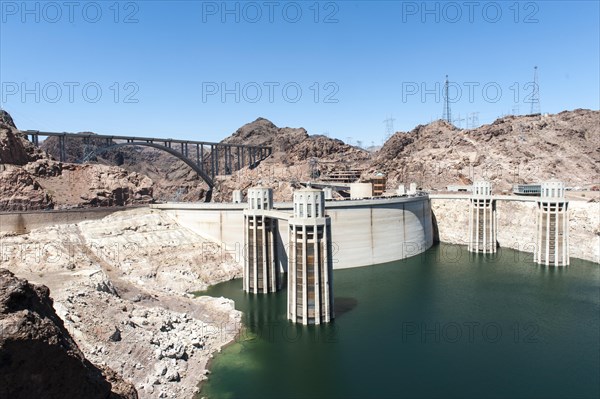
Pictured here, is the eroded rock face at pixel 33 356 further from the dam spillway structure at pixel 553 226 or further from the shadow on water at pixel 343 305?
the dam spillway structure at pixel 553 226

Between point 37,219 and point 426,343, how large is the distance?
4333 cm

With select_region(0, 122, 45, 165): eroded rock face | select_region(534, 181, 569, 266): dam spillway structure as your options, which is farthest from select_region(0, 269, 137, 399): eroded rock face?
select_region(534, 181, 569, 266): dam spillway structure

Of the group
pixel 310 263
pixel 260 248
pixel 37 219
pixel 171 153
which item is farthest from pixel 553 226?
pixel 171 153

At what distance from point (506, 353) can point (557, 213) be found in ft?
108

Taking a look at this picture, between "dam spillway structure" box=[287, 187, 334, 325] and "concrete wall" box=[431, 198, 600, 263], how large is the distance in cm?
4333

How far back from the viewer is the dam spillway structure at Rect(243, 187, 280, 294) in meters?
45.0

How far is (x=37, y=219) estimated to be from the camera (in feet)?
153

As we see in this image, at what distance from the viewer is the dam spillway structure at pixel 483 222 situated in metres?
66.0

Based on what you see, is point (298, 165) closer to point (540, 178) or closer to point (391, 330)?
point (540, 178)

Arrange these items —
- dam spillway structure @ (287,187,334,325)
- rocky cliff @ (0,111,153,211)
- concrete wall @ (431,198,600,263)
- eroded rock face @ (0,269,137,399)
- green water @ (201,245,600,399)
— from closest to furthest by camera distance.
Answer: eroded rock face @ (0,269,137,399) → green water @ (201,245,600,399) → dam spillway structure @ (287,187,334,325) → rocky cliff @ (0,111,153,211) → concrete wall @ (431,198,600,263)

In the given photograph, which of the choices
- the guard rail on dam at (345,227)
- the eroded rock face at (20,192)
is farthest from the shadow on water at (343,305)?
the eroded rock face at (20,192)

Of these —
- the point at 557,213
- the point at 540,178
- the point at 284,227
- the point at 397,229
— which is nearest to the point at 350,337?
the point at 284,227

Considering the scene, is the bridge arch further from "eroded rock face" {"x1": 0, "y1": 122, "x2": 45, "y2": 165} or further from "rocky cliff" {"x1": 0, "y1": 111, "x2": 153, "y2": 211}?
"eroded rock face" {"x1": 0, "y1": 122, "x2": 45, "y2": 165}

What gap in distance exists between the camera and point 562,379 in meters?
26.3
